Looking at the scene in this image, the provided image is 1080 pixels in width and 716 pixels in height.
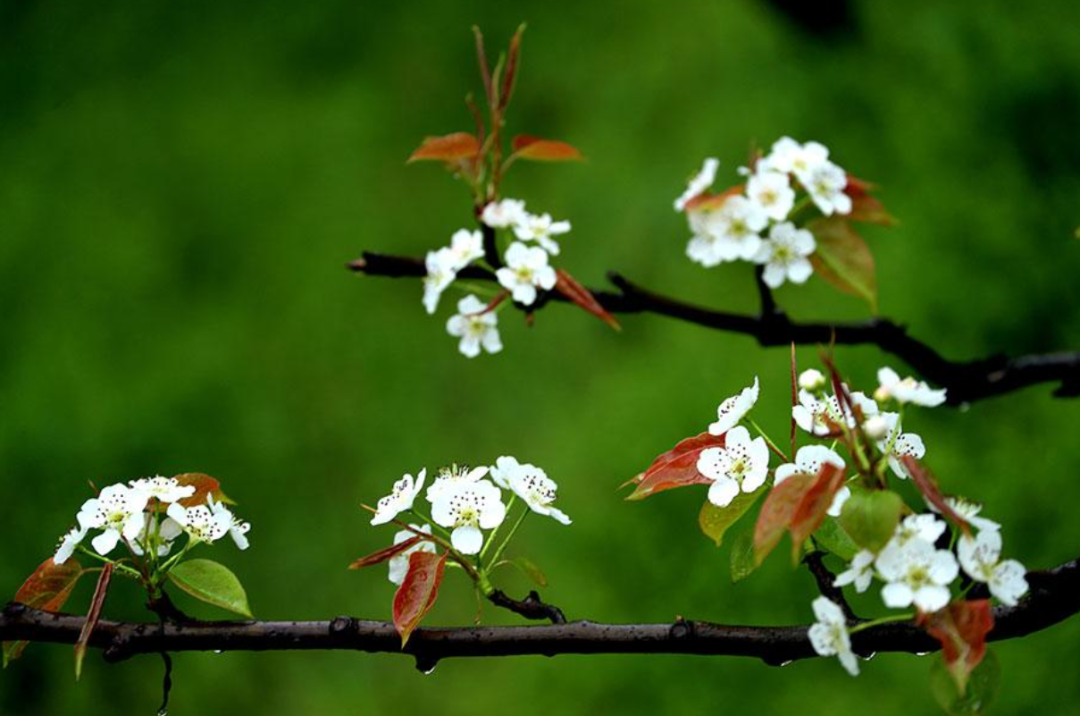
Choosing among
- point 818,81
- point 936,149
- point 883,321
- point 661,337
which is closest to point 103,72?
point 661,337

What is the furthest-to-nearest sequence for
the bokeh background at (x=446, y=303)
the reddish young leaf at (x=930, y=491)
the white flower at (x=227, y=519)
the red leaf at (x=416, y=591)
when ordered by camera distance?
the bokeh background at (x=446, y=303), the white flower at (x=227, y=519), the red leaf at (x=416, y=591), the reddish young leaf at (x=930, y=491)

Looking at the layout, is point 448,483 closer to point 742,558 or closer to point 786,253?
point 742,558

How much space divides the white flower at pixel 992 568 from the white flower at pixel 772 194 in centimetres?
40

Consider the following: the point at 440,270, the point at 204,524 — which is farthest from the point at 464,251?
the point at 204,524

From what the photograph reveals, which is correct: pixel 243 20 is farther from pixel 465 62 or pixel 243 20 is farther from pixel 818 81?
pixel 818 81

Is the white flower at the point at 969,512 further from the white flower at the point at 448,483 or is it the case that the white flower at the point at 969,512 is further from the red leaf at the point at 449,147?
the red leaf at the point at 449,147

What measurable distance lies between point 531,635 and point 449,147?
0.51 metres

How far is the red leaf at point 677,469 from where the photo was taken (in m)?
0.66

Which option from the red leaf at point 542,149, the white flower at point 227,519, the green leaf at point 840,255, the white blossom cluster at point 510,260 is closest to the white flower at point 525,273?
the white blossom cluster at point 510,260

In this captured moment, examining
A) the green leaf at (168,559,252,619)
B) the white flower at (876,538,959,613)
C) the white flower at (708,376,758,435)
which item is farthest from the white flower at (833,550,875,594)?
the green leaf at (168,559,252,619)

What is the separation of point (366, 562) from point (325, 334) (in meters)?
1.32

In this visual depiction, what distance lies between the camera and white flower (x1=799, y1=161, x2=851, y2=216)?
3.00ft

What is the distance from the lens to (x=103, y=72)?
2105mm

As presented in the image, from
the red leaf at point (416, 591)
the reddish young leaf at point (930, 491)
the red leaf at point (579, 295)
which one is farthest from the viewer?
the red leaf at point (579, 295)
